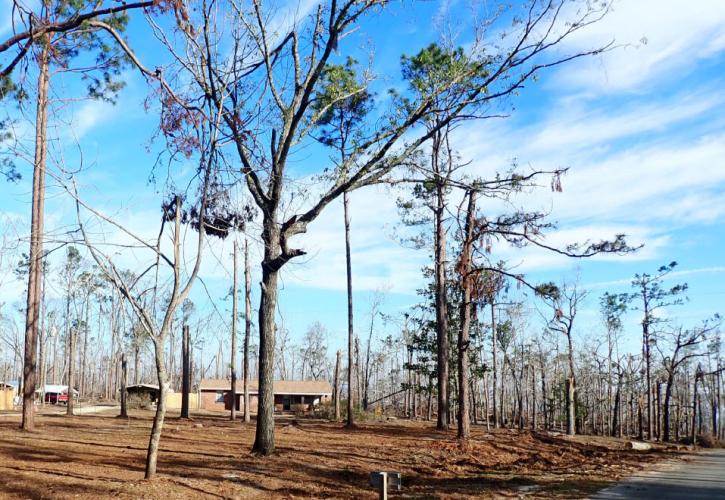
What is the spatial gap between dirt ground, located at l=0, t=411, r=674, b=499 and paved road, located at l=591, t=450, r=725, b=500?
1.79 feet

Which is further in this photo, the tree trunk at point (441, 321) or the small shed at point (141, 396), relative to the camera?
the small shed at point (141, 396)

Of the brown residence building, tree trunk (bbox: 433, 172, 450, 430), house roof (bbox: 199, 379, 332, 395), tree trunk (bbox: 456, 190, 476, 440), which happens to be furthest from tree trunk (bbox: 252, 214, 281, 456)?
house roof (bbox: 199, 379, 332, 395)

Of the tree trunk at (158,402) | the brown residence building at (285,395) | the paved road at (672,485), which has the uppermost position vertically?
the tree trunk at (158,402)

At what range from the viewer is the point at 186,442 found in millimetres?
15953

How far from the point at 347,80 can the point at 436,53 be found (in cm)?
250

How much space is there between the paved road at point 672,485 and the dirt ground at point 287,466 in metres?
0.54

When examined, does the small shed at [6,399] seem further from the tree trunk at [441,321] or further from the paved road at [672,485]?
the paved road at [672,485]

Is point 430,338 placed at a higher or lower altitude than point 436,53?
lower

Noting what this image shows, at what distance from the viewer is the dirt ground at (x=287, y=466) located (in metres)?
9.53

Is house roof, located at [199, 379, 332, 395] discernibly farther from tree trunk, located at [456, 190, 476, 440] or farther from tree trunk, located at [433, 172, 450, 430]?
tree trunk, located at [456, 190, 476, 440]

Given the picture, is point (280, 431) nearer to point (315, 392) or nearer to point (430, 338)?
point (430, 338)

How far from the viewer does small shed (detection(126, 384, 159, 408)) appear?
48.5 m

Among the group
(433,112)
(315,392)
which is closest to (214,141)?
(433,112)

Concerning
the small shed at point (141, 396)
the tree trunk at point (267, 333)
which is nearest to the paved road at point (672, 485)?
the tree trunk at point (267, 333)
